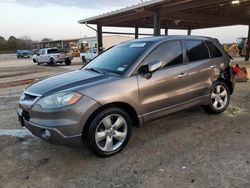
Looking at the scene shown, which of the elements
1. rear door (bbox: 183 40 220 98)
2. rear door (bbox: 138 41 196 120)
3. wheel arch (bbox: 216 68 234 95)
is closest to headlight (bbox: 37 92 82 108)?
rear door (bbox: 138 41 196 120)

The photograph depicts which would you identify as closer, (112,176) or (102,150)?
(112,176)

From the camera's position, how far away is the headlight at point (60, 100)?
323 centimetres

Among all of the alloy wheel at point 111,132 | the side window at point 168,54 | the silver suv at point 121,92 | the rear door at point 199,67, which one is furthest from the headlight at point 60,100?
the rear door at point 199,67

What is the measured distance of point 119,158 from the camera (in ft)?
11.7

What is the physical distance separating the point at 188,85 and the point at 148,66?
3.37ft

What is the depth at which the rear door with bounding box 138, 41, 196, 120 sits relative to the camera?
12.6 ft

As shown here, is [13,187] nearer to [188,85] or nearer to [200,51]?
[188,85]

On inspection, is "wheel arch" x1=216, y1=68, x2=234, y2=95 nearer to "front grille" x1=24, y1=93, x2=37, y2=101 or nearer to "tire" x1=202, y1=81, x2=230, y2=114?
"tire" x1=202, y1=81, x2=230, y2=114

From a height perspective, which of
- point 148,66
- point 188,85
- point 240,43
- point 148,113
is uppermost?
point 240,43

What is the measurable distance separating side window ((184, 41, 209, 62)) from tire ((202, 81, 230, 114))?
2.10 feet

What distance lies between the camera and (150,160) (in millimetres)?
3447

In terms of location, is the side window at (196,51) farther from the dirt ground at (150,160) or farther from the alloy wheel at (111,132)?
the alloy wheel at (111,132)

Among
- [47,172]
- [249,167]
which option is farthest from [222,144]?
[47,172]

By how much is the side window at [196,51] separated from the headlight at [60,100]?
2299 millimetres
